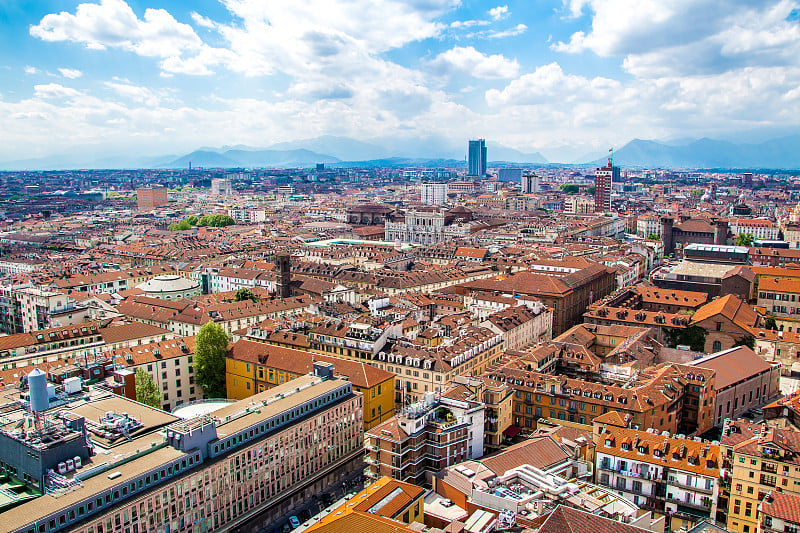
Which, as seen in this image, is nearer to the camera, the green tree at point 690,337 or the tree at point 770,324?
the green tree at point 690,337

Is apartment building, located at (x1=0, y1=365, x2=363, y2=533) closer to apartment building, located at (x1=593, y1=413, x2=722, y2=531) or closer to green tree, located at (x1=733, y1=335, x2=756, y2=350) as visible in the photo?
apartment building, located at (x1=593, y1=413, x2=722, y2=531)

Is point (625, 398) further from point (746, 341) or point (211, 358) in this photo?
point (211, 358)

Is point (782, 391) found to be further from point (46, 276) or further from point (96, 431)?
point (46, 276)

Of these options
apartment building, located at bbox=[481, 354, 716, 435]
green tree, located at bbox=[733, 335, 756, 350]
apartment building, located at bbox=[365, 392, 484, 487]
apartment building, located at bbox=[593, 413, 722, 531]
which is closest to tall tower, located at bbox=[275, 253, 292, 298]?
apartment building, located at bbox=[481, 354, 716, 435]

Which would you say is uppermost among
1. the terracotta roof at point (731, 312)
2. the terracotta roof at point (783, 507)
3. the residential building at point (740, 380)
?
the terracotta roof at point (731, 312)

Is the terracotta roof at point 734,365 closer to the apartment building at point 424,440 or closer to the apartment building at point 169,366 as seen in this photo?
the apartment building at point 424,440

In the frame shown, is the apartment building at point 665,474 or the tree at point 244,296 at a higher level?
the tree at point 244,296

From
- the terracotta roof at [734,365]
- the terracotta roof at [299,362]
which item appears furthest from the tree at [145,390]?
the terracotta roof at [734,365]
